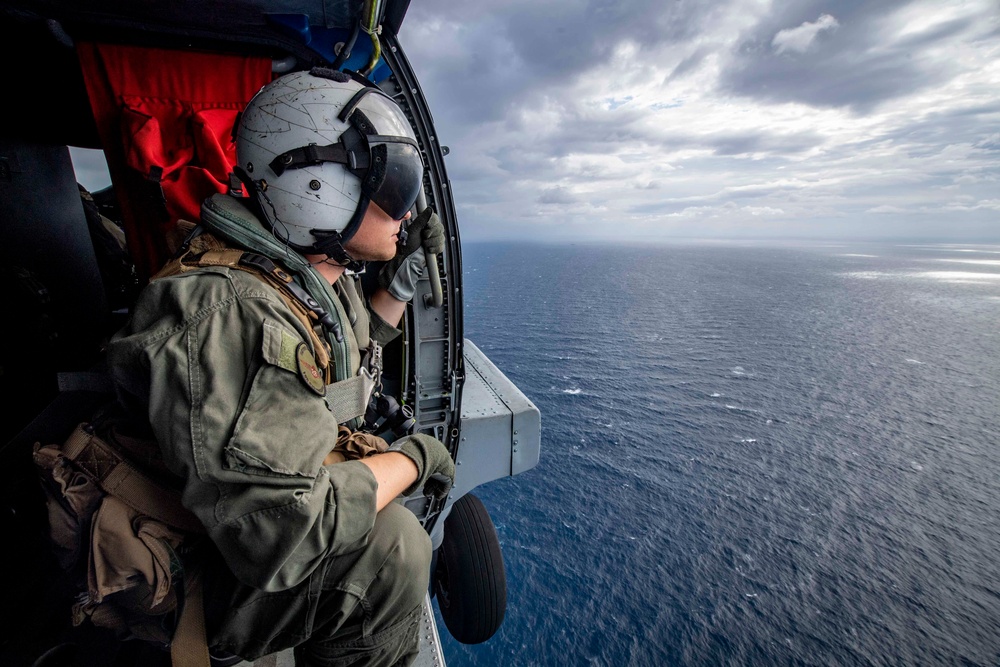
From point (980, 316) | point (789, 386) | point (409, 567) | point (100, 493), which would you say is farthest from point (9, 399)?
point (980, 316)

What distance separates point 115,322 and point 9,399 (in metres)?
1.27

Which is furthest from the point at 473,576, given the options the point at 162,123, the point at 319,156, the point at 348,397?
the point at 162,123

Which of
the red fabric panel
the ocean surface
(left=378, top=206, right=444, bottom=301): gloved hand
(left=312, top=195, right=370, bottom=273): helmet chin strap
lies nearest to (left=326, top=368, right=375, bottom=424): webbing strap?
(left=312, top=195, right=370, bottom=273): helmet chin strap

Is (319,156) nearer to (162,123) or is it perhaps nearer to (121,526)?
(121,526)

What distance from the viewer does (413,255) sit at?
3631 millimetres

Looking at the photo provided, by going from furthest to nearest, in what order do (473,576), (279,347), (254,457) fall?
(473,576) → (279,347) → (254,457)

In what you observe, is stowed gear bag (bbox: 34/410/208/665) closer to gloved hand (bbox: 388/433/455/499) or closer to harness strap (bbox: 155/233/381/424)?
harness strap (bbox: 155/233/381/424)

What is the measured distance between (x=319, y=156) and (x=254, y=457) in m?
1.36

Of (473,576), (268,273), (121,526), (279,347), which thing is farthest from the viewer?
(473,576)

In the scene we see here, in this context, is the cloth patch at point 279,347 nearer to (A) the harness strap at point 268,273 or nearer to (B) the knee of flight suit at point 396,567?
(A) the harness strap at point 268,273

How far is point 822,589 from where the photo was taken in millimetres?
16047

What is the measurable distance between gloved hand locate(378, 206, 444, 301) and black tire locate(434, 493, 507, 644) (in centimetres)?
320

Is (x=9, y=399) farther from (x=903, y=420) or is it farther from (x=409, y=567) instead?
(x=903, y=420)

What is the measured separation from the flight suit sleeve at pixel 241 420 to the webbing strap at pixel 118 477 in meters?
0.37
